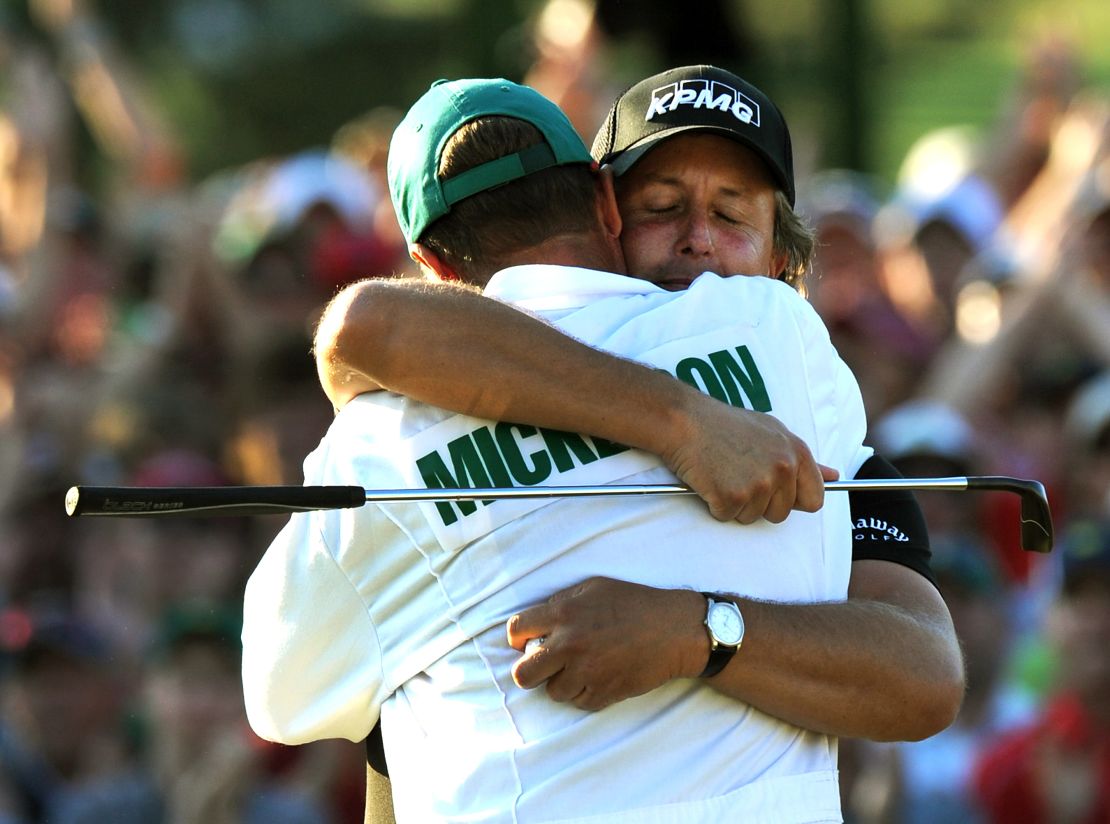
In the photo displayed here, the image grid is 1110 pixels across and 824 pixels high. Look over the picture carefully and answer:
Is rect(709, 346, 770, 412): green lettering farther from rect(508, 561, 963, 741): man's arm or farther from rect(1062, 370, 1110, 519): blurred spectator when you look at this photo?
rect(1062, 370, 1110, 519): blurred spectator

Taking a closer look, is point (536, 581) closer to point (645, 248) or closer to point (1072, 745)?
point (645, 248)

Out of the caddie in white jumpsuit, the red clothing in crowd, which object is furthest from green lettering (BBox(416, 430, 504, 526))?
the red clothing in crowd

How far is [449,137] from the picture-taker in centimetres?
273

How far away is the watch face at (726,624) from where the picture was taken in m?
2.49

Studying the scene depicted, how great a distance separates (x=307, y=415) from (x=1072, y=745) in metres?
2.92

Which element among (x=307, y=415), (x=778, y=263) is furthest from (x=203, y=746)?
(x=778, y=263)

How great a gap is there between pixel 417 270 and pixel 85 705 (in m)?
1.84

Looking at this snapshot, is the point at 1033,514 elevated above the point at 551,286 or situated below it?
below

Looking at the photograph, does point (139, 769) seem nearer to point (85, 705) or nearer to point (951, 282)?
point (85, 705)

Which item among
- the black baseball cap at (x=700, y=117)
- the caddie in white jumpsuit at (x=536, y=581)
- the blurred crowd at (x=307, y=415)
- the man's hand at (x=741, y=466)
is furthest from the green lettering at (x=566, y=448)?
the blurred crowd at (x=307, y=415)

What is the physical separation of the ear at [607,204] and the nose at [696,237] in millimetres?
108

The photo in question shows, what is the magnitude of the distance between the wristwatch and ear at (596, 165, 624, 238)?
0.65m

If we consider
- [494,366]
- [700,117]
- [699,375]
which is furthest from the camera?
[700,117]

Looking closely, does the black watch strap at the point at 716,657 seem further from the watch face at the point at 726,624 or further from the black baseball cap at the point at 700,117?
the black baseball cap at the point at 700,117
